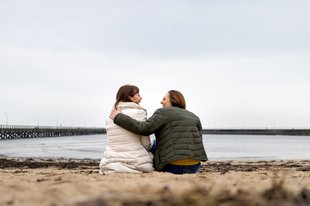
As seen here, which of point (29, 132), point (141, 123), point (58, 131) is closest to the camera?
point (141, 123)

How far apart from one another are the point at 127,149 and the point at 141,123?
0.40 metres

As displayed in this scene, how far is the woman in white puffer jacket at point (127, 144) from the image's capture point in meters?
5.69

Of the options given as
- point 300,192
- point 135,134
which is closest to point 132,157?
point 135,134

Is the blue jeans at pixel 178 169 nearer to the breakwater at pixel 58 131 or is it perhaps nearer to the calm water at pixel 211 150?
the calm water at pixel 211 150

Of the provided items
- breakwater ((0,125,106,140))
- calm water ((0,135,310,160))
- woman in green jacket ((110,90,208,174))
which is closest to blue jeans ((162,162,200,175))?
woman in green jacket ((110,90,208,174))

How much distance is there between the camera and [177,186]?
323cm

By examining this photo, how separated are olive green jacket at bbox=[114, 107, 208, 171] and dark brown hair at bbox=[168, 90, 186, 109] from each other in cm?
13

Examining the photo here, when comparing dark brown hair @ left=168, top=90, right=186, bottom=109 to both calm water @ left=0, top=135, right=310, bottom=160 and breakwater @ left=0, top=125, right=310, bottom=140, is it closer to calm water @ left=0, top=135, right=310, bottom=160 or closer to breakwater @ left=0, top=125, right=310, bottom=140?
calm water @ left=0, top=135, right=310, bottom=160

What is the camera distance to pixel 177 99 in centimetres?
593

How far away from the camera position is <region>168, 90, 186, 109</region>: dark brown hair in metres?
5.93

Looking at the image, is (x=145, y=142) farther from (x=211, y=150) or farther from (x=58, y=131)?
(x=58, y=131)

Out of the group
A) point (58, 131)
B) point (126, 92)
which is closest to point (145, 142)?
point (126, 92)

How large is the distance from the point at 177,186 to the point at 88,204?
863 mm

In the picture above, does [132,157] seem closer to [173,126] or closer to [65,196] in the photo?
[173,126]
